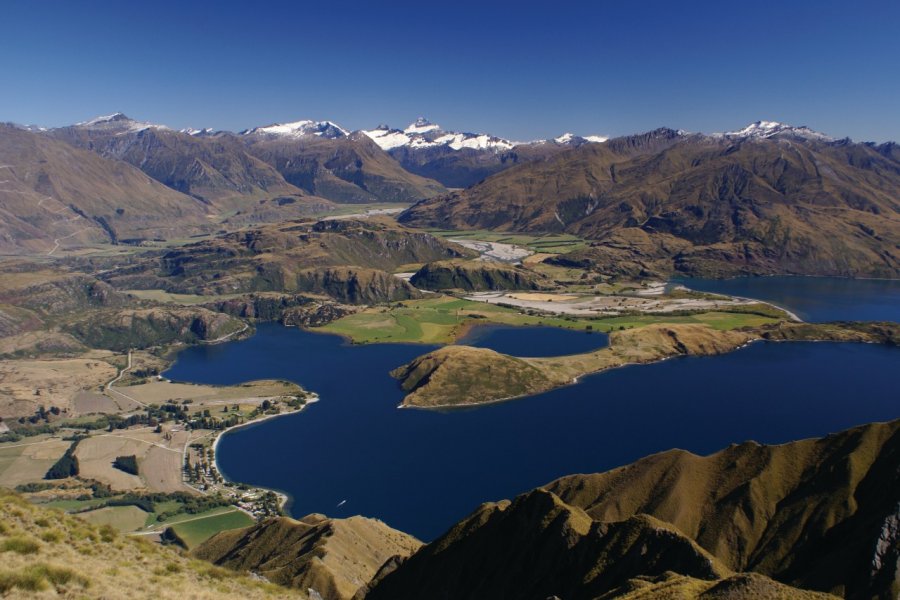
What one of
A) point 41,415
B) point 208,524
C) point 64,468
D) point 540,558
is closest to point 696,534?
point 540,558

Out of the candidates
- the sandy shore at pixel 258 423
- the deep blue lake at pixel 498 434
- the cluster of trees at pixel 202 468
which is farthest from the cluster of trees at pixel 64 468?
the deep blue lake at pixel 498 434

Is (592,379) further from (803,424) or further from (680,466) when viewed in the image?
(680,466)

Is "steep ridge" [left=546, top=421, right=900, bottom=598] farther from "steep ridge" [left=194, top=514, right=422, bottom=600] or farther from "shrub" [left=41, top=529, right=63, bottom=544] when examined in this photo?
"shrub" [left=41, top=529, right=63, bottom=544]

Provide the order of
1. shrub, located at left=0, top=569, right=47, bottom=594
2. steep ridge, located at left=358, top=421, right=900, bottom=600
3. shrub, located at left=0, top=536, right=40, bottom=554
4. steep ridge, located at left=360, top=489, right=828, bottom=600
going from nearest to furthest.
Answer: shrub, located at left=0, top=569, right=47, bottom=594 < shrub, located at left=0, top=536, right=40, bottom=554 < steep ridge, located at left=358, top=421, right=900, bottom=600 < steep ridge, located at left=360, top=489, right=828, bottom=600

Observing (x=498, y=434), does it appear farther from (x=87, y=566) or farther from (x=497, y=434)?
(x=87, y=566)

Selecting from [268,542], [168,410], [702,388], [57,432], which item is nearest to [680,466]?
[268,542]

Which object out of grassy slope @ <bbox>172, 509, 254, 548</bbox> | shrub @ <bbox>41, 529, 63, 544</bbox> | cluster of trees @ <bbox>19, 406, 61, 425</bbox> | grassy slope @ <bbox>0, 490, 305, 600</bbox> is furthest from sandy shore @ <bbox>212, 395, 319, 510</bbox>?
shrub @ <bbox>41, 529, 63, 544</bbox>

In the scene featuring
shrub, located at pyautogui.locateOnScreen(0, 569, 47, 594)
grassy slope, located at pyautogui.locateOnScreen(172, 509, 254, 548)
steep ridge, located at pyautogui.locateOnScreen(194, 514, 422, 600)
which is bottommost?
grassy slope, located at pyautogui.locateOnScreen(172, 509, 254, 548)
